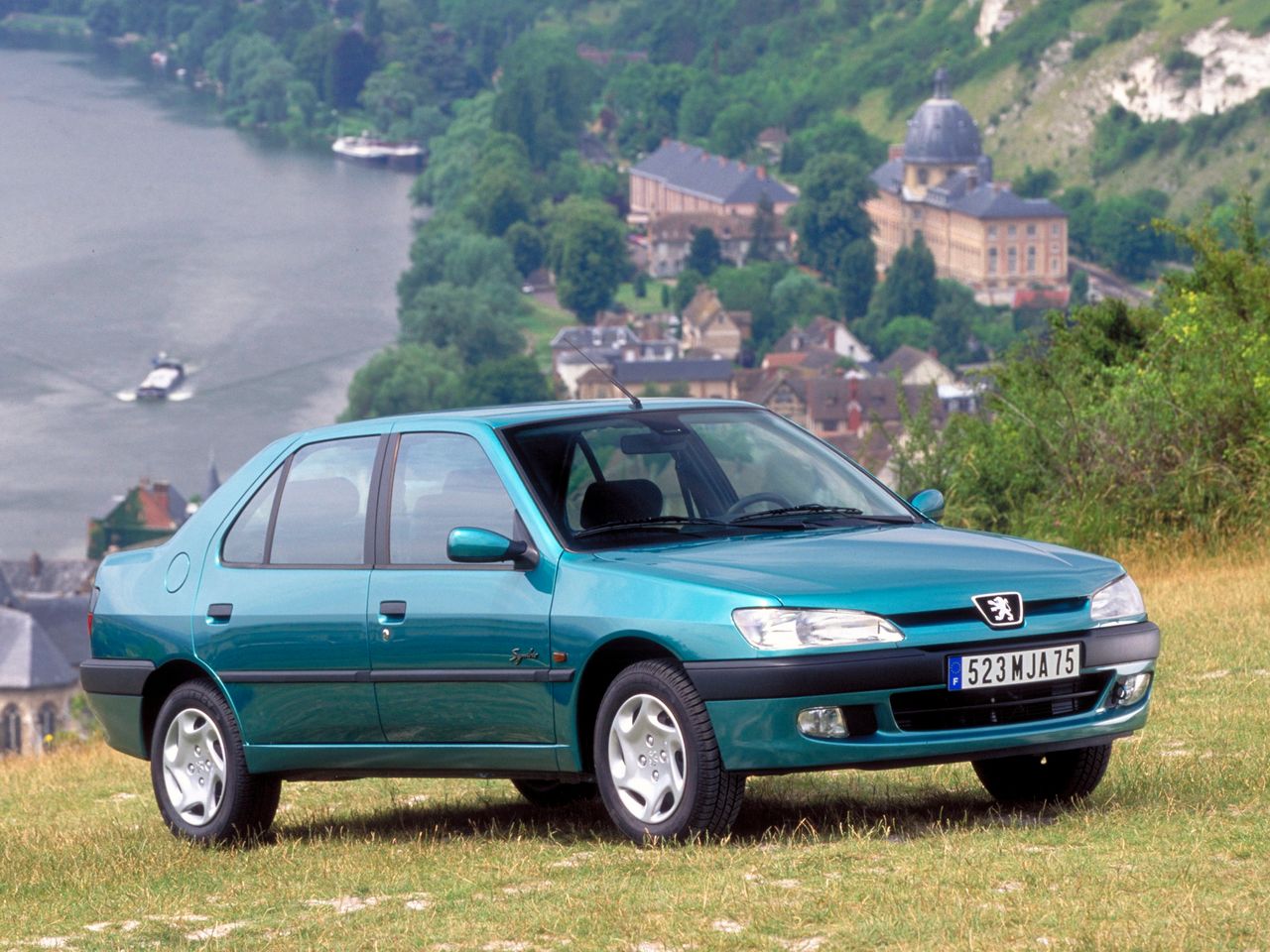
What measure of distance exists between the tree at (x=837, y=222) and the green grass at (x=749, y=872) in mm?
158360

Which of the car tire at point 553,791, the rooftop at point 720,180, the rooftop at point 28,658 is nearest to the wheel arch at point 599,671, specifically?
the car tire at point 553,791

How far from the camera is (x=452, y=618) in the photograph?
6.56 m

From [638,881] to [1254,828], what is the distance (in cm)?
161

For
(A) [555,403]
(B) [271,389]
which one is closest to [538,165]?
(B) [271,389]

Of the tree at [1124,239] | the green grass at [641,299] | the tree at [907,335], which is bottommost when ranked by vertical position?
the tree at [907,335]

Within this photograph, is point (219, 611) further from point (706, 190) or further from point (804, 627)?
point (706, 190)

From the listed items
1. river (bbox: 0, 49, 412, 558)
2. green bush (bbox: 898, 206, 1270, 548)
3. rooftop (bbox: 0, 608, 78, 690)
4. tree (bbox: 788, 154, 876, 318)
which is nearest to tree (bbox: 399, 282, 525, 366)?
river (bbox: 0, 49, 412, 558)

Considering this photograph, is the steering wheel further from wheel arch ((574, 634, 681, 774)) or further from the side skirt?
the side skirt

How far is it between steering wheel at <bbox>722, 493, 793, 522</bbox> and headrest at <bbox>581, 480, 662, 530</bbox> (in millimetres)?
210

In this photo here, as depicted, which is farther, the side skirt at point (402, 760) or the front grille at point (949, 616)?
the side skirt at point (402, 760)

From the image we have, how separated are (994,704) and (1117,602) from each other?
1.88 feet

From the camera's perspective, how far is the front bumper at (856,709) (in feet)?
19.2

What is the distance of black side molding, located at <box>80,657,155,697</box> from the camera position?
752 centimetres

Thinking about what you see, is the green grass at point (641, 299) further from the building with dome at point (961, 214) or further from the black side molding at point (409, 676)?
the black side molding at point (409, 676)
